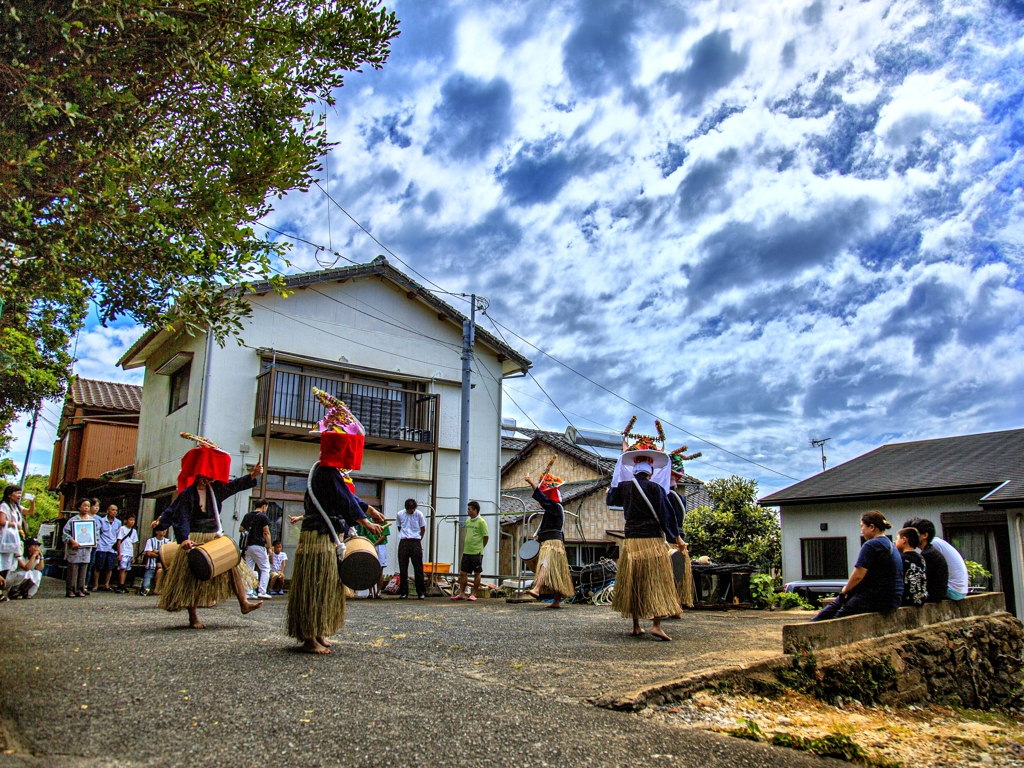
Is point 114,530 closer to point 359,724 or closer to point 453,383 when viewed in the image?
point 453,383

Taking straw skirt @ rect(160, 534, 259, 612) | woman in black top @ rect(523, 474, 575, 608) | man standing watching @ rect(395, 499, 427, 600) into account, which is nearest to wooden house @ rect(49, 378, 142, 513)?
man standing watching @ rect(395, 499, 427, 600)

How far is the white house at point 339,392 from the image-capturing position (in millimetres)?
17906

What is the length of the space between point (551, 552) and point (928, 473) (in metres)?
12.8

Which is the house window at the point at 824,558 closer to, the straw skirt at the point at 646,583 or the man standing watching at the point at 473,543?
the man standing watching at the point at 473,543

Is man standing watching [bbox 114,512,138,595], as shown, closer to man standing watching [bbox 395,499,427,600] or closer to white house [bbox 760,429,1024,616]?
man standing watching [bbox 395,499,427,600]

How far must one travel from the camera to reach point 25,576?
37.7 ft

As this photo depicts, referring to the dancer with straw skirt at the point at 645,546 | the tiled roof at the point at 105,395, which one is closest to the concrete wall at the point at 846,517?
the dancer with straw skirt at the point at 645,546

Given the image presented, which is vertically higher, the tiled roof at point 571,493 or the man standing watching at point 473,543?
the tiled roof at point 571,493

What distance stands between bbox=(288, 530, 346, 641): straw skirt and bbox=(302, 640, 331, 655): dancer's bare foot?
0.07 m

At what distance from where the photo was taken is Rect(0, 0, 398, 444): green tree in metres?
5.25

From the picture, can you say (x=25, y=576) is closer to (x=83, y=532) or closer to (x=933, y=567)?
(x=83, y=532)

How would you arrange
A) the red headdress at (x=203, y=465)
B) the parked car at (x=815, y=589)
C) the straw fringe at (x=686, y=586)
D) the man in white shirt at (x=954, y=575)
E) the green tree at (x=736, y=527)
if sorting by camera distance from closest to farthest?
the red headdress at (x=203, y=465), the man in white shirt at (x=954, y=575), the straw fringe at (x=686, y=586), the parked car at (x=815, y=589), the green tree at (x=736, y=527)

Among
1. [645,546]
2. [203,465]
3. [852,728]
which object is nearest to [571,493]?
[645,546]

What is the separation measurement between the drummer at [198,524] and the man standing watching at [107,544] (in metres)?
7.84
